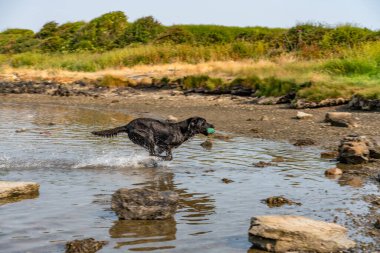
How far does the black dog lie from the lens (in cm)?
1128

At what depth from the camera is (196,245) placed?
605 centimetres

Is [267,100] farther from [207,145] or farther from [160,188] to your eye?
[160,188]

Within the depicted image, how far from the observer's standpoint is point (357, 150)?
1071 centimetres

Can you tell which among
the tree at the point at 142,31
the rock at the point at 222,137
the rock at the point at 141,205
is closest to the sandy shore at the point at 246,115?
the rock at the point at 222,137

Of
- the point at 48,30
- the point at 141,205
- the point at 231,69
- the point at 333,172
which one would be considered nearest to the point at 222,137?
the point at 333,172

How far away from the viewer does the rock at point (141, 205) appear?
6910mm

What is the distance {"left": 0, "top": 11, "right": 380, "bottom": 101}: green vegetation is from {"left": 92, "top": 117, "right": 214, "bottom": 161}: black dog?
767 cm

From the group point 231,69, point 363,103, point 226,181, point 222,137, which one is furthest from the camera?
point 231,69

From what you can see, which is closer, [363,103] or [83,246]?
[83,246]

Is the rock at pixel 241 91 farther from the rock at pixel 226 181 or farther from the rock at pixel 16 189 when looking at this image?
the rock at pixel 16 189

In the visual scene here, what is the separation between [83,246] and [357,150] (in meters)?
6.45

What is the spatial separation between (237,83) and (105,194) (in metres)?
15.5

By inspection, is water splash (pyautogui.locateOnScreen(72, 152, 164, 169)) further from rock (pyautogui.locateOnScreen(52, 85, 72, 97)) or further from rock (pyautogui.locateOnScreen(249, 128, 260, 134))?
rock (pyautogui.locateOnScreen(52, 85, 72, 97))

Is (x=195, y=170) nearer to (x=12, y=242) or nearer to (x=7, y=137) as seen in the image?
(x=12, y=242)
